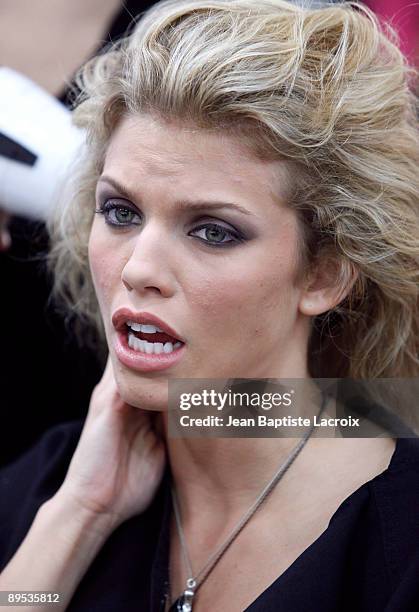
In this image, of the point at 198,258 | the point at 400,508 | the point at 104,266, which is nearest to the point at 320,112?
the point at 198,258

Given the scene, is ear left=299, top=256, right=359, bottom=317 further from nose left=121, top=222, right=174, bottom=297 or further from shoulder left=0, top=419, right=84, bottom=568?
shoulder left=0, top=419, right=84, bottom=568

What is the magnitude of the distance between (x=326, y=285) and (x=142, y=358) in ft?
1.26

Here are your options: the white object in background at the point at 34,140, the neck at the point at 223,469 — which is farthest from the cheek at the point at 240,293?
the white object in background at the point at 34,140

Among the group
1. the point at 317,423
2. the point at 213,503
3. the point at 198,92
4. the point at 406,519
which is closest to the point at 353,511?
the point at 406,519

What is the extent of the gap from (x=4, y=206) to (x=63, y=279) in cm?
23

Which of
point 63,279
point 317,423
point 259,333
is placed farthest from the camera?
point 63,279

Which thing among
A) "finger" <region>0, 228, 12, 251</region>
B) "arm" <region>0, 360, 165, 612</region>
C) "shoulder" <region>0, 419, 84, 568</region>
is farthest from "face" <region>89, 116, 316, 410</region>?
"finger" <region>0, 228, 12, 251</region>

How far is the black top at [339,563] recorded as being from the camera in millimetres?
1562

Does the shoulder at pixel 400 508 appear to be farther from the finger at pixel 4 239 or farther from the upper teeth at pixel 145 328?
the finger at pixel 4 239

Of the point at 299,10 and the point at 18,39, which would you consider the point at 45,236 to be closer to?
the point at 18,39

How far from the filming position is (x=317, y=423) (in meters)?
1.85

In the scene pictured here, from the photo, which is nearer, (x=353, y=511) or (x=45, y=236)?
(x=353, y=511)

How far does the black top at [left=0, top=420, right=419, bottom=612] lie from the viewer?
1.56m

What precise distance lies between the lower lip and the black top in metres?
0.40
